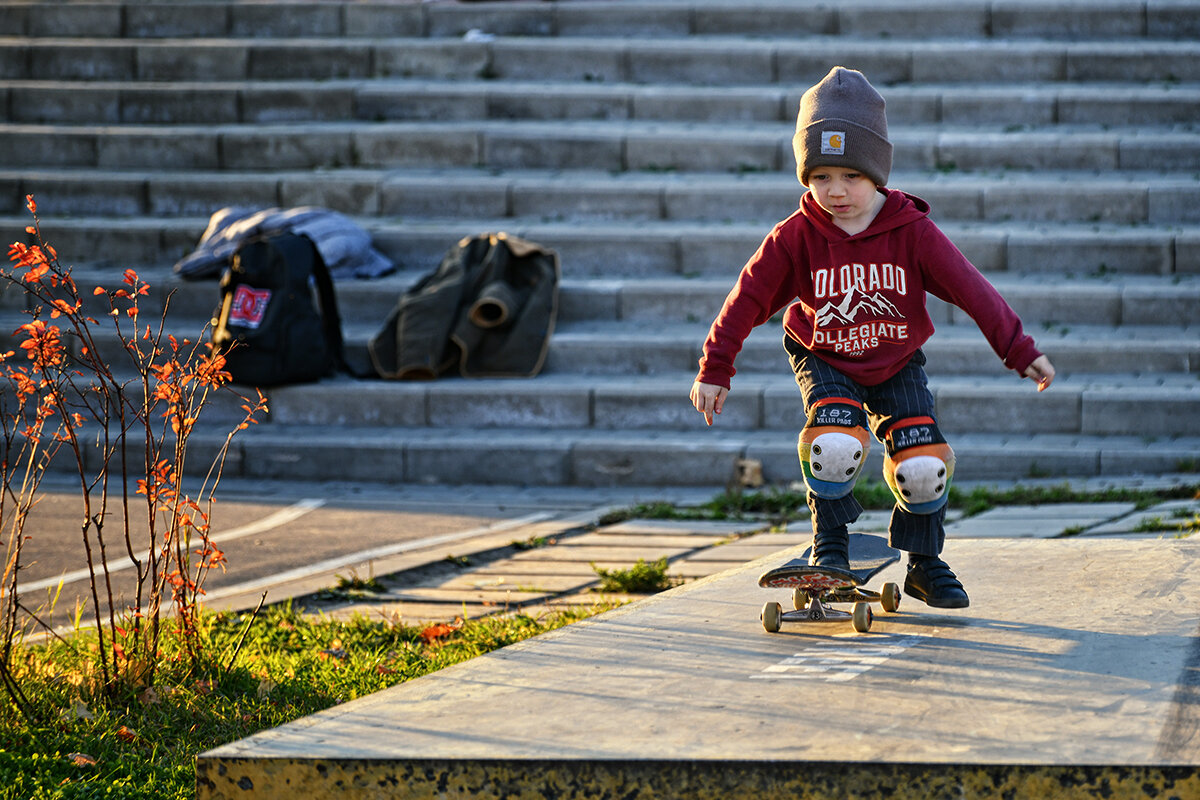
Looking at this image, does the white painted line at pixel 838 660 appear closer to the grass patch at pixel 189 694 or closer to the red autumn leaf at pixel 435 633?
the grass patch at pixel 189 694

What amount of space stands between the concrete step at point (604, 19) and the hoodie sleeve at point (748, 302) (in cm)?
810

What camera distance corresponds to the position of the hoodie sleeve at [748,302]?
11.7 feet

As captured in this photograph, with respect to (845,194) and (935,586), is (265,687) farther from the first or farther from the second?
(845,194)

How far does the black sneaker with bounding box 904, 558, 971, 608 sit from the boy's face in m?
0.92

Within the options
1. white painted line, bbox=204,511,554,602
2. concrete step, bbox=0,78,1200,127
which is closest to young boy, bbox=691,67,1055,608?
white painted line, bbox=204,511,554,602

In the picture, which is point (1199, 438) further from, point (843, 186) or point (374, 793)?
point (374, 793)

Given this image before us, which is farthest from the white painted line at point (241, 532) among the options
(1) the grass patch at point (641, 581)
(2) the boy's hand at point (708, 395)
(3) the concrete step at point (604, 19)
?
(3) the concrete step at point (604, 19)

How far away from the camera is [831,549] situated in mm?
3586

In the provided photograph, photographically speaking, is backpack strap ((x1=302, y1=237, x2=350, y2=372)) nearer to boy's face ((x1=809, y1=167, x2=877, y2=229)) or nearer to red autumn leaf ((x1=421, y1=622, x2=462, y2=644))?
red autumn leaf ((x1=421, y1=622, x2=462, y2=644))

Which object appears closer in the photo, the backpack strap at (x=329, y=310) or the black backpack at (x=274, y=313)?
the black backpack at (x=274, y=313)

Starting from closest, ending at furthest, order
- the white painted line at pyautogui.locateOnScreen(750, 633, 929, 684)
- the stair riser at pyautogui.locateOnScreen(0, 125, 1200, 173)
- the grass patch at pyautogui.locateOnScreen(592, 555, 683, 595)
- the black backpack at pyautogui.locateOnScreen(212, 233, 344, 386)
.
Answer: the white painted line at pyautogui.locateOnScreen(750, 633, 929, 684), the grass patch at pyautogui.locateOnScreen(592, 555, 683, 595), the black backpack at pyautogui.locateOnScreen(212, 233, 344, 386), the stair riser at pyautogui.locateOnScreen(0, 125, 1200, 173)

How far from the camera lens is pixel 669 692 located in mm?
2854

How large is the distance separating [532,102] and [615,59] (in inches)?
34.5

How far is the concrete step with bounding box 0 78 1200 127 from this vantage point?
9953mm
